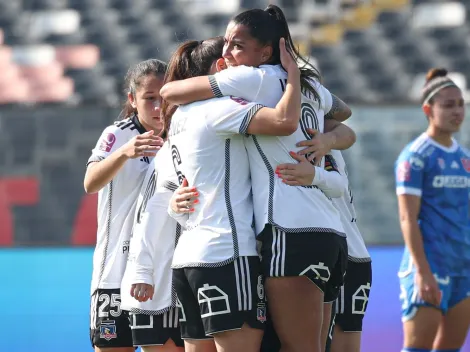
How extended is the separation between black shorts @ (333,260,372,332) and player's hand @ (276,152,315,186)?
36.6 inches

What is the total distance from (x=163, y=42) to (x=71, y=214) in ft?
16.8

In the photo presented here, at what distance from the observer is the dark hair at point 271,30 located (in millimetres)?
2752

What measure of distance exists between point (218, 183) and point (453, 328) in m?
2.33

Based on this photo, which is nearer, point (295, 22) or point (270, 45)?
point (270, 45)

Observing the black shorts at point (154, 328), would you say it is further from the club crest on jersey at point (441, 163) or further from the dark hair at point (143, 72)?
the club crest on jersey at point (441, 163)

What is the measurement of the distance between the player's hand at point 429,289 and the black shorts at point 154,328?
170cm

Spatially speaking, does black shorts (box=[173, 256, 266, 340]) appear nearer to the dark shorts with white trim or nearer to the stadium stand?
the dark shorts with white trim

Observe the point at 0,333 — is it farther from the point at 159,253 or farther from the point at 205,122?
the point at 205,122

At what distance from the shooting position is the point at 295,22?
36.0ft

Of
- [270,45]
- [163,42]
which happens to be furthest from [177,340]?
[163,42]

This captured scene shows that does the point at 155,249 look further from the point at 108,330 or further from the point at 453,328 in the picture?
the point at 453,328

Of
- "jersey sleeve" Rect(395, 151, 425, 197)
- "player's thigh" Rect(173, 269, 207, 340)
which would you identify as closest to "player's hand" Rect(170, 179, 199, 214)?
"player's thigh" Rect(173, 269, 207, 340)

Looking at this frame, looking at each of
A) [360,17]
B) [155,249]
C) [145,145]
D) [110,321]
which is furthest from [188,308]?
[360,17]

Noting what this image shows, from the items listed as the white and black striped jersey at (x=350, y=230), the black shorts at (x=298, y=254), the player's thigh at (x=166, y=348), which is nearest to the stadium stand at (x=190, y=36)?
the white and black striped jersey at (x=350, y=230)
